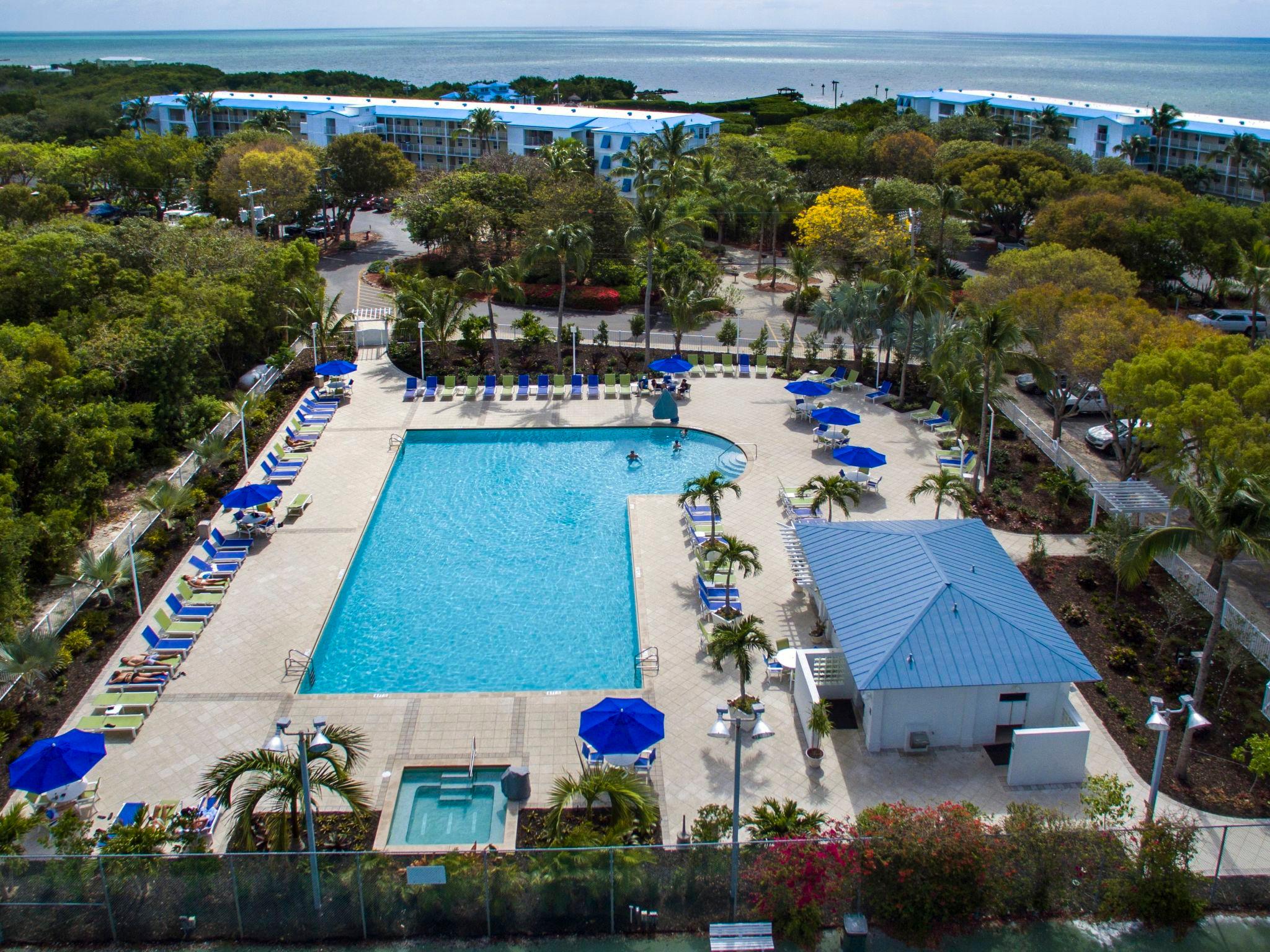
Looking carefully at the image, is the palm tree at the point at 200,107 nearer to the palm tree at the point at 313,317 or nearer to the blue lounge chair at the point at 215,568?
the palm tree at the point at 313,317

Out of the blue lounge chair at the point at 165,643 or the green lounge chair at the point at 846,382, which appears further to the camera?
the green lounge chair at the point at 846,382

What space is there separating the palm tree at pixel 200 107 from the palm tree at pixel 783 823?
274ft

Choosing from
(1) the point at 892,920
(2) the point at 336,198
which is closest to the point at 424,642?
(1) the point at 892,920

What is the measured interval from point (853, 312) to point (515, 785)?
80.7 ft

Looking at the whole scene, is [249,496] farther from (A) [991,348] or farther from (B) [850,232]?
(B) [850,232]

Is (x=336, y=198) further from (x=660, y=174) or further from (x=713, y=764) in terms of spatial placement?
(x=713, y=764)

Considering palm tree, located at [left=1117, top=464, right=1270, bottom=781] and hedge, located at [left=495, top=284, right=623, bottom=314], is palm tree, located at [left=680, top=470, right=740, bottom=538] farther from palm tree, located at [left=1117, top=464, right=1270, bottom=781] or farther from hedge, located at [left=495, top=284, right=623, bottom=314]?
hedge, located at [left=495, top=284, right=623, bottom=314]

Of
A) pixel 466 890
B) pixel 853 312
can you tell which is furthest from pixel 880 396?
pixel 466 890

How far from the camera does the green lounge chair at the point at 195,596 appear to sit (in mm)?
21281

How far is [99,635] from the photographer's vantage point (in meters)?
20.2

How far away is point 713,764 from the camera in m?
16.7

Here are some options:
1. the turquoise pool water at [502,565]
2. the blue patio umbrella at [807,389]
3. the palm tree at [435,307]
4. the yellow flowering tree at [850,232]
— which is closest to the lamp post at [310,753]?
the turquoise pool water at [502,565]

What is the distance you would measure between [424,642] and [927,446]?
56.6 feet

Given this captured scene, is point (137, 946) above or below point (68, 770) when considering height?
below
